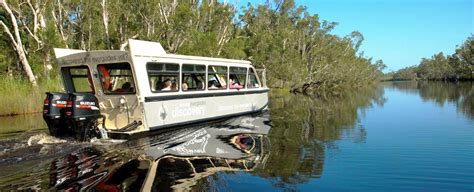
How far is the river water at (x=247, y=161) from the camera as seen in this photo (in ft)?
23.0

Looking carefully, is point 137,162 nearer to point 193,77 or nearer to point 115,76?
point 115,76

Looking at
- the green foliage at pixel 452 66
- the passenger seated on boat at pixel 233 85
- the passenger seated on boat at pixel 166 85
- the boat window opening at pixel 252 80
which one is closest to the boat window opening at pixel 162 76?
the passenger seated on boat at pixel 166 85

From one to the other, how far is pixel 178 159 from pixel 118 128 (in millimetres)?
3539

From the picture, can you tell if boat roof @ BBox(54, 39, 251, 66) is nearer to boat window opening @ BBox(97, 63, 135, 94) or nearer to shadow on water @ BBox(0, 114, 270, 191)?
boat window opening @ BBox(97, 63, 135, 94)

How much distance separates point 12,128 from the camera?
1473 centimetres

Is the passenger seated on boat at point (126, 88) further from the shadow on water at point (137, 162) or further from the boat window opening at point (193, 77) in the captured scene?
the boat window opening at point (193, 77)

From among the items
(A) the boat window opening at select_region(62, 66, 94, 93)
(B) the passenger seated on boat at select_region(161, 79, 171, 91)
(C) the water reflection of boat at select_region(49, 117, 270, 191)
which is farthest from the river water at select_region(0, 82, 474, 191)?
(A) the boat window opening at select_region(62, 66, 94, 93)

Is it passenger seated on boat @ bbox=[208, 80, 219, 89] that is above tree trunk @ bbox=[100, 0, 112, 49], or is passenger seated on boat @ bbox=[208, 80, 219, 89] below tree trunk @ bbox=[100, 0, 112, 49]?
below

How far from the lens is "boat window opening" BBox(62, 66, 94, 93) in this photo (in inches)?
492

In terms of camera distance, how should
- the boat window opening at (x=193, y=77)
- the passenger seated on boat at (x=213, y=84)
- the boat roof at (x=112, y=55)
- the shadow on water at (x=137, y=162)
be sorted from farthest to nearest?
the passenger seated on boat at (x=213, y=84) < the boat window opening at (x=193, y=77) < the boat roof at (x=112, y=55) < the shadow on water at (x=137, y=162)

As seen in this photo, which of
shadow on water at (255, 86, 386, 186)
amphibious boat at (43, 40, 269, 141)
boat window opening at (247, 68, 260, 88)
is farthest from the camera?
boat window opening at (247, 68, 260, 88)

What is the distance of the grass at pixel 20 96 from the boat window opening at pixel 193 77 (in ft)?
37.2

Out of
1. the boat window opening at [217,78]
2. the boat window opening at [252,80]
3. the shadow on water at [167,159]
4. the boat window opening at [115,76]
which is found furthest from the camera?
the boat window opening at [252,80]

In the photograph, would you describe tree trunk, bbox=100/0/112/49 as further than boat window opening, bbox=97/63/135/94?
Yes
